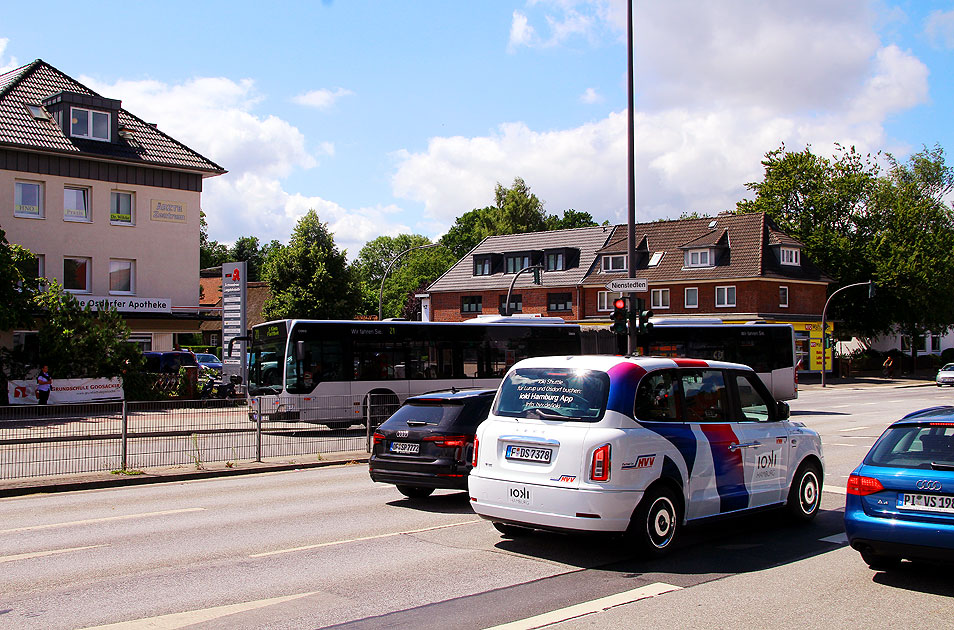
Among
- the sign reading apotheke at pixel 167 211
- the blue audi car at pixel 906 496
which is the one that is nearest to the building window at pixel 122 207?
the sign reading apotheke at pixel 167 211

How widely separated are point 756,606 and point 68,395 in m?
23.9

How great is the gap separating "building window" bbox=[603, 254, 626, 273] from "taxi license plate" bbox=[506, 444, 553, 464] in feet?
188

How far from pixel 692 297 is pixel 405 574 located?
181ft

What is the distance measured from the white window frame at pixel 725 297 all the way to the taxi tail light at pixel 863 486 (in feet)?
172

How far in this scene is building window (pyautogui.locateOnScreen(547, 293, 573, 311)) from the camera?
66625mm

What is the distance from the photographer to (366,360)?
895 inches

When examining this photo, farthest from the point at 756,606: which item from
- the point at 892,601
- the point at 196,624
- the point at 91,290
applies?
the point at 91,290

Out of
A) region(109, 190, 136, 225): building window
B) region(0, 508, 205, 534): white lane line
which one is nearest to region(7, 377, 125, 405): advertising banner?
region(109, 190, 136, 225): building window

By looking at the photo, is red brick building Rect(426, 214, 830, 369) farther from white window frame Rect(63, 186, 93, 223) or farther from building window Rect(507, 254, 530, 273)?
white window frame Rect(63, 186, 93, 223)

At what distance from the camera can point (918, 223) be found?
63844 mm

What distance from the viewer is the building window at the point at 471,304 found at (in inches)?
2820

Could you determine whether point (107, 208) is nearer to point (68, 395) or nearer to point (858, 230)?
point (68, 395)

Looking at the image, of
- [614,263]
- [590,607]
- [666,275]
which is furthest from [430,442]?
[614,263]

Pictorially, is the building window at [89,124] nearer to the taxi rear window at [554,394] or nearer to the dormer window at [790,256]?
the taxi rear window at [554,394]
